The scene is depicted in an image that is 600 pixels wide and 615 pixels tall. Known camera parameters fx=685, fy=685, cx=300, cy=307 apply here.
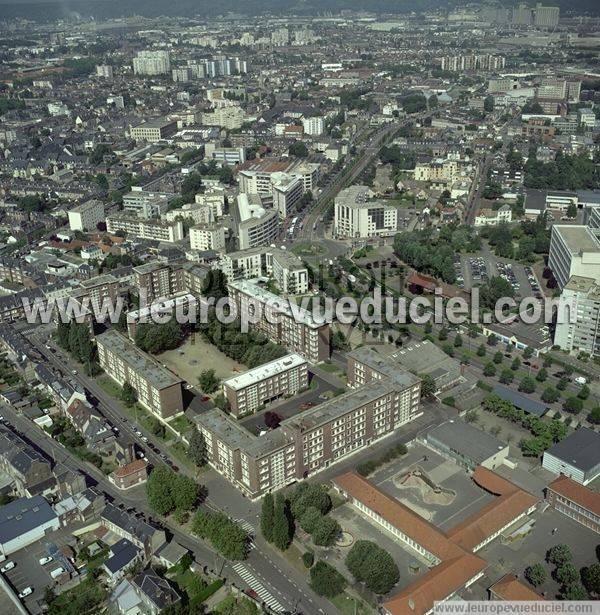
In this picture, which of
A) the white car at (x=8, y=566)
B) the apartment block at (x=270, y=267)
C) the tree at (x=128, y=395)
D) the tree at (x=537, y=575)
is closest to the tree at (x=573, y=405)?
the tree at (x=537, y=575)

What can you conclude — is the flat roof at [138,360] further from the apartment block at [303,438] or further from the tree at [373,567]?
the tree at [373,567]

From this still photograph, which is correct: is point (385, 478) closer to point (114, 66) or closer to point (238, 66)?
point (238, 66)

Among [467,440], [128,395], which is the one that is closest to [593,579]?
[467,440]

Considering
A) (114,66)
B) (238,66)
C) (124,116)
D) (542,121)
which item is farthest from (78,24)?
(542,121)

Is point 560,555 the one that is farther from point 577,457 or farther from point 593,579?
point 577,457

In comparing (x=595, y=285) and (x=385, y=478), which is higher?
(x=595, y=285)
